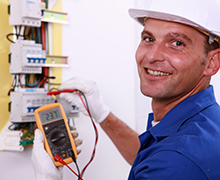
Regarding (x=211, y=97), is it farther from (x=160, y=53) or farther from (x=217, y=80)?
(x=217, y=80)

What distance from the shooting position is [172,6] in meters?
0.87

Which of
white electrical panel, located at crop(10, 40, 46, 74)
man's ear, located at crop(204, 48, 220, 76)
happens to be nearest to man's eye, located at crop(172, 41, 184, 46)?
man's ear, located at crop(204, 48, 220, 76)

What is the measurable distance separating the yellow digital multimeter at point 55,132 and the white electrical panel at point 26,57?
10.2 inches

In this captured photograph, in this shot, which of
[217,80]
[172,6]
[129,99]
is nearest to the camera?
[172,6]

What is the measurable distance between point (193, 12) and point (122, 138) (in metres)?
0.86

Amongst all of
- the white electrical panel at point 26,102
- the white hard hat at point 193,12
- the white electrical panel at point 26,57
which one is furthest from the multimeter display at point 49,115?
the white hard hat at point 193,12

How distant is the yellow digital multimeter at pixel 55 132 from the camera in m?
1.20

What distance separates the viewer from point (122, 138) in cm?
147

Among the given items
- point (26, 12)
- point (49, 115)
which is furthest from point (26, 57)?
point (49, 115)

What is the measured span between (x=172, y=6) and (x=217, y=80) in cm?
99

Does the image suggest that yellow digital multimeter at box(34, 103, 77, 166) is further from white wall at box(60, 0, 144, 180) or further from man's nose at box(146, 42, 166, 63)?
man's nose at box(146, 42, 166, 63)

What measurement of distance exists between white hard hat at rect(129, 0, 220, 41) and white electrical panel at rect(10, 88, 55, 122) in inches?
30.2

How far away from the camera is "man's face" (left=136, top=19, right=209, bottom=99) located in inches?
35.2

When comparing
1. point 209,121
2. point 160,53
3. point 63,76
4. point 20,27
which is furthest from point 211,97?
point 20,27
